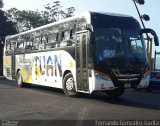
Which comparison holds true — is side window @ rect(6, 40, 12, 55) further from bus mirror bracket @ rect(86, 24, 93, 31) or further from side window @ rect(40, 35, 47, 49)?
bus mirror bracket @ rect(86, 24, 93, 31)

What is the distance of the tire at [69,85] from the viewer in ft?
53.9

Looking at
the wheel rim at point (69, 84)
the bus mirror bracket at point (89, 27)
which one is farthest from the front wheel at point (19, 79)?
the bus mirror bracket at point (89, 27)

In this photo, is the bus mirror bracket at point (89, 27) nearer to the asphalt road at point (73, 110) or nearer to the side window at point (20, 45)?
the asphalt road at point (73, 110)

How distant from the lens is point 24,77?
22953 millimetres

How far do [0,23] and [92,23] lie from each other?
146 feet

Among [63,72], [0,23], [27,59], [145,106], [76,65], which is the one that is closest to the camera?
[145,106]

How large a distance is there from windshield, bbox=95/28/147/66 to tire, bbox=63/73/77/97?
247 cm

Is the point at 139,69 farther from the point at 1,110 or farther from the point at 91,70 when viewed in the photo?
the point at 1,110

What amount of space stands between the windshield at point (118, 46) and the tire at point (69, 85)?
97.3 inches

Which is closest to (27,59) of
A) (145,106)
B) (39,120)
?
(145,106)

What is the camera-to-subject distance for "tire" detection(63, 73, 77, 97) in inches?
647

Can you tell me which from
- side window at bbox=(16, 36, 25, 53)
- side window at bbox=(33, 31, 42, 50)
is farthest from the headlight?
side window at bbox=(16, 36, 25, 53)

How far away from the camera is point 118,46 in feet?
48.6

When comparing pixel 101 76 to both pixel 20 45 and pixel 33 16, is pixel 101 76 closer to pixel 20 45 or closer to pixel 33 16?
pixel 20 45
